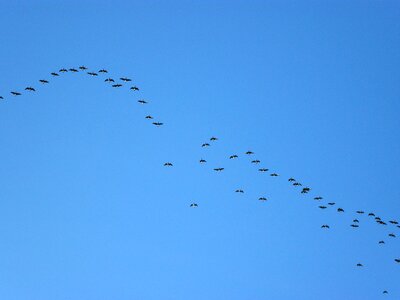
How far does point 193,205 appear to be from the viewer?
8888cm

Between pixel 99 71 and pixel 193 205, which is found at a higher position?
pixel 99 71

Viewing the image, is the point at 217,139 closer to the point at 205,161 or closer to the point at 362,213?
the point at 205,161

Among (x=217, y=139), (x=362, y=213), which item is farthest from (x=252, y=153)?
(x=362, y=213)

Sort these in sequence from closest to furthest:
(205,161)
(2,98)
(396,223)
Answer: (2,98), (205,161), (396,223)

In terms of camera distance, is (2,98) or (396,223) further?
(396,223)

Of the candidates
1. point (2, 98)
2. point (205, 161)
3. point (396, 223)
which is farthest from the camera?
point (396, 223)

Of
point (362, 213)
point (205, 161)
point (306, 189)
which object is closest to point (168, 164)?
point (205, 161)

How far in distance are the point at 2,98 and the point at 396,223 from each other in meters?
50.9

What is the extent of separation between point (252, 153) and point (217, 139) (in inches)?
183

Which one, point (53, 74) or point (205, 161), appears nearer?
point (53, 74)

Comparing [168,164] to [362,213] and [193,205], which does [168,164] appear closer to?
[193,205]

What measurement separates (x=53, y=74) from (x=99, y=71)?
5.11 metres

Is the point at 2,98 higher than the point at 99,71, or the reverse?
the point at 99,71

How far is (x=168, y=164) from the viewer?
287ft
